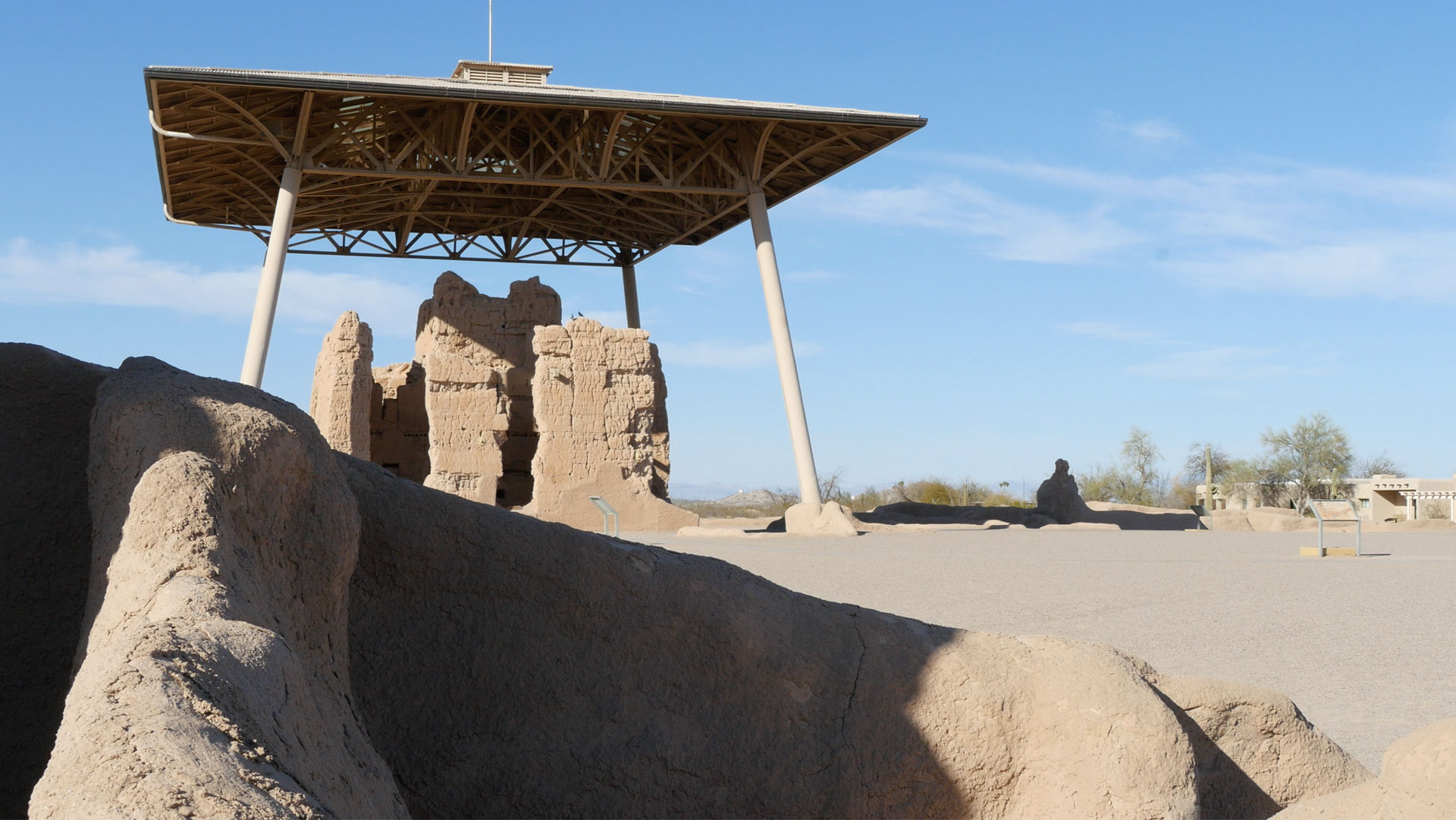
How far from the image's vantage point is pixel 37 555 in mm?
3201

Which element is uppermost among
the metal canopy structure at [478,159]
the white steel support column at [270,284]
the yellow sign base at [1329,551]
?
the metal canopy structure at [478,159]

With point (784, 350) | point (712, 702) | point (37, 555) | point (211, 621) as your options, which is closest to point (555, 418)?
point (784, 350)

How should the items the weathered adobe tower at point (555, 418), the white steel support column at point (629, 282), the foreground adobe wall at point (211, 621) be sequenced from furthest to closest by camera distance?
the white steel support column at point (629, 282) < the weathered adobe tower at point (555, 418) < the foreground adobe wall at point (211, 621)

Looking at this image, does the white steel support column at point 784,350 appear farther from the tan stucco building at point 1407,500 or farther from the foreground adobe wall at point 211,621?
the tan stucco building at point 1407,500

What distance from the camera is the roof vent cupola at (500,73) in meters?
22.1

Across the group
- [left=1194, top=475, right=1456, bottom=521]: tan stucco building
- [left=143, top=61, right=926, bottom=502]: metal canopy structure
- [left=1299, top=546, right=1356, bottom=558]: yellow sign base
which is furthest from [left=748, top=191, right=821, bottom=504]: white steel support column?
[left=1194, top=475, right=1456, bottom=521]: tan stucco building

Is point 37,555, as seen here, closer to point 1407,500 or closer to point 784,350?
point 784,350

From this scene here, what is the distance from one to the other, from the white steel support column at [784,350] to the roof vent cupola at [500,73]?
193 inches

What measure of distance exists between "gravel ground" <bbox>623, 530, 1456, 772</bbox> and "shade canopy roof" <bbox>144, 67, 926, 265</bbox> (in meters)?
6.77

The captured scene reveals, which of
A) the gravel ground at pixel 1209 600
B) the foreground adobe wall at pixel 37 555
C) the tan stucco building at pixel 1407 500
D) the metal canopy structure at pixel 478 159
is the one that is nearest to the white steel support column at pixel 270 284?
the metal canopy structure at pixel 478 159

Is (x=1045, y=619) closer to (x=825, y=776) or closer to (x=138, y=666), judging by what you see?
(x=825, y=776)

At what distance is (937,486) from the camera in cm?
4572

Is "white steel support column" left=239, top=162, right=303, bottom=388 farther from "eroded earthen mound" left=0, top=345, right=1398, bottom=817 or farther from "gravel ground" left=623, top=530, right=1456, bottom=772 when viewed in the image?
"eroded earthen mound" left=0, top=345, right=1398, bottom=817

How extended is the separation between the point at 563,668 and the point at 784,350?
16.7 metres
